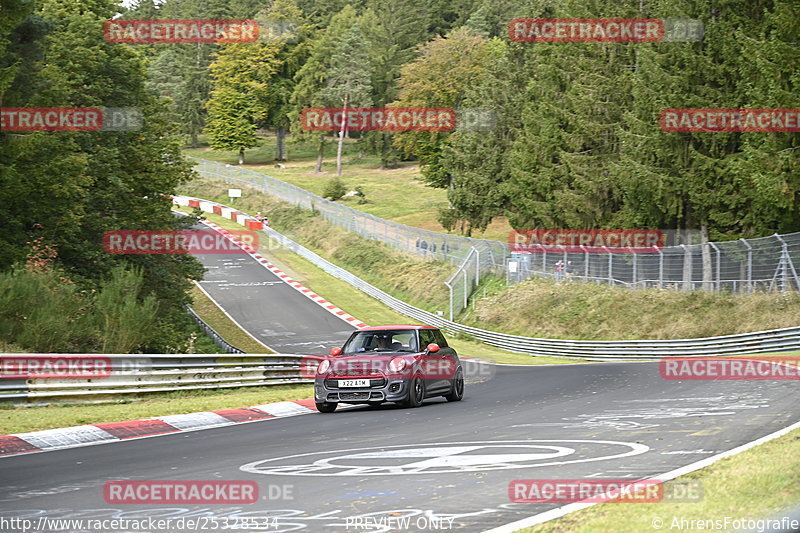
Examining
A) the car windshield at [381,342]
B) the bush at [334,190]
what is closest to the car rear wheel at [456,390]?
the car windshield at [381,342]

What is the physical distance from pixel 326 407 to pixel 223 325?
→ 30834mm

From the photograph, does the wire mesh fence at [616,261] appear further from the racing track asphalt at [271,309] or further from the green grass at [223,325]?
the green grass at [223,325]

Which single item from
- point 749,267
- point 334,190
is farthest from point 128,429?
point 334,190

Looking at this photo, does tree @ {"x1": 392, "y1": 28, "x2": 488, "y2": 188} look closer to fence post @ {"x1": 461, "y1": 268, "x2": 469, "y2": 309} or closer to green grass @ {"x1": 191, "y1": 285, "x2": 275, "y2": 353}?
Result: fence post @ {"x1": 461, "y1": 268, "x2": 469, "y2": 309}

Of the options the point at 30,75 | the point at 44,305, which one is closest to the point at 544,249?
the point at 30,75

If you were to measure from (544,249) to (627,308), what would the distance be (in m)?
7.72

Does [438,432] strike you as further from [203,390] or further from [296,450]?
[203,390]

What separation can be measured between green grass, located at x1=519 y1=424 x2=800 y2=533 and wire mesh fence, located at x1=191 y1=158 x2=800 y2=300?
84.9 feet

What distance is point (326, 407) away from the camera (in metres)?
17.2

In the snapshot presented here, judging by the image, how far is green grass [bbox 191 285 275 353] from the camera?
4250 centimetres

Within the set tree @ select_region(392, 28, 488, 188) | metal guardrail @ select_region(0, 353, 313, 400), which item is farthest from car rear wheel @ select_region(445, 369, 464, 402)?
tree @ select_region(392, 28, 488, 188)

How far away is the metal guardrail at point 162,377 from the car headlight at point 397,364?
16.4 feet

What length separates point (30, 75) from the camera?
27266 mm

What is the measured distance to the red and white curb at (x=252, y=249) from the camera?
50750mm
